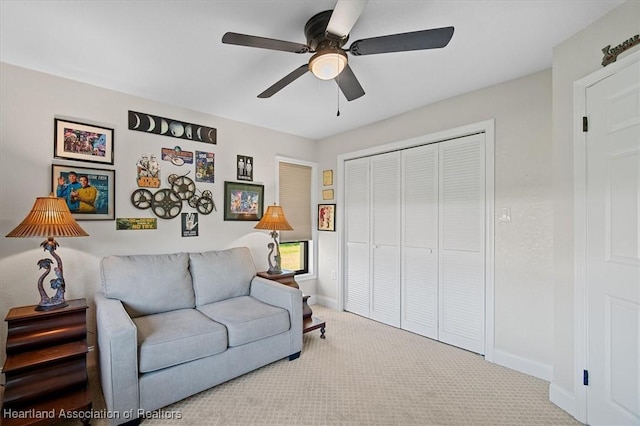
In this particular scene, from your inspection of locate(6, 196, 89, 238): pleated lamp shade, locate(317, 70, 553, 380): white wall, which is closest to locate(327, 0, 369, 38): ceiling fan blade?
locate(317, 70, 553, 380): white wall

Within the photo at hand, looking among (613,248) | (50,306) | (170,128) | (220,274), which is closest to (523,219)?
(613,248)

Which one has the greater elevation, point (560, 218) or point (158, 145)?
point (158, 145)

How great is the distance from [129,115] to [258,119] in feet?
4.41

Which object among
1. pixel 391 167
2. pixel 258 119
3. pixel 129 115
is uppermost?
pixel 258 119

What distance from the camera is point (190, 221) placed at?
10.5 ft

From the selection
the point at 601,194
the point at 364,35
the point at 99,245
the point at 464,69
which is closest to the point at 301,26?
the point at 364,35

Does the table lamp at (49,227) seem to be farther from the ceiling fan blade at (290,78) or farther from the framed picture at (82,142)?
the ceiling fan blade at (290,78)

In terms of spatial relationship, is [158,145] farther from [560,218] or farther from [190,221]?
[560,218]

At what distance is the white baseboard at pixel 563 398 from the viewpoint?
1888 mm

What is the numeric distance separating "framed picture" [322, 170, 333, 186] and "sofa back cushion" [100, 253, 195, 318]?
223 centimetres

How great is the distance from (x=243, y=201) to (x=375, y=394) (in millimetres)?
2516

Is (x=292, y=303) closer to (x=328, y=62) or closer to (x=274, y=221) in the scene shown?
(x=274, y=221)

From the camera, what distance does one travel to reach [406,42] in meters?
1.50

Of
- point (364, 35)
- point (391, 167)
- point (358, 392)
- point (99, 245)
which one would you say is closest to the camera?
point (364, 35)
